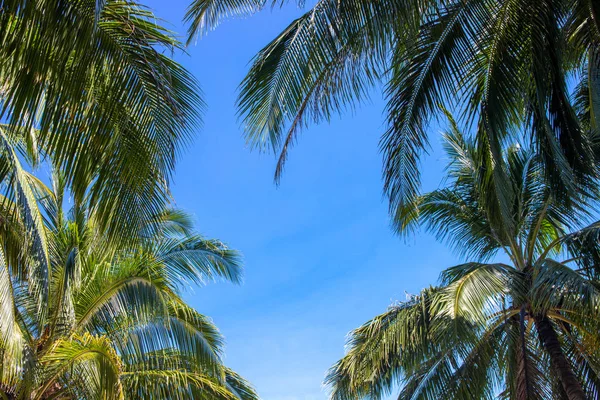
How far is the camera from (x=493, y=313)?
9219 mm

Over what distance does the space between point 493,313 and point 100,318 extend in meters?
5.79

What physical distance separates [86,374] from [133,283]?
199 centimetres

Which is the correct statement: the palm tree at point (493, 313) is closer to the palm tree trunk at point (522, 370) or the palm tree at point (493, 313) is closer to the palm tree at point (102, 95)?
the palm tree trunk at point (522, 370)

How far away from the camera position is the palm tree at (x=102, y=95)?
3.87m

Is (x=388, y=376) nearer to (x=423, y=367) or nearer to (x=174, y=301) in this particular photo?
(x=423, y=367)

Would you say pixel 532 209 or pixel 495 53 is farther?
pixel 532 209

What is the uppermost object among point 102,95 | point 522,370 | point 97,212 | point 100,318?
point 100,318

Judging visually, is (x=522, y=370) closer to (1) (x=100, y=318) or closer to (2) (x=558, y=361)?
(2) (x=558, y=361)

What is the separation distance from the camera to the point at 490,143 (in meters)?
5.69

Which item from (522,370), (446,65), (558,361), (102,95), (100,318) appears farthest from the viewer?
(100,318)

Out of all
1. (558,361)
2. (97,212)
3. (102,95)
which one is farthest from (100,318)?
(558,361)

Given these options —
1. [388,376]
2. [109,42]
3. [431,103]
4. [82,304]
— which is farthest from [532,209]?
[109,42]

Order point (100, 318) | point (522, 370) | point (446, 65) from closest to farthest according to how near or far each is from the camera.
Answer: point (446, 65) < point (522, 370) < point (100, 318)

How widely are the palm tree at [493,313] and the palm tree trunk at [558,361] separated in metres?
0.01
